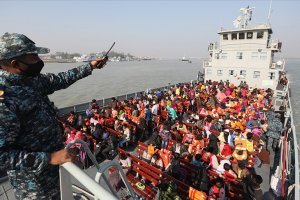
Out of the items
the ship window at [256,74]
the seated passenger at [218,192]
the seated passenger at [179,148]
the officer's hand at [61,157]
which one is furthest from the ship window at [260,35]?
the officer's hand at [61,157]

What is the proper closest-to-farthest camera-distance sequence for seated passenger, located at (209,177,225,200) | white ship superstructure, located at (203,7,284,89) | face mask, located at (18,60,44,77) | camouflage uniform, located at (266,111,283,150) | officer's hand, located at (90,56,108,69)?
1. face mask, located at (18,60,44,77)
2. officer's hand, located at (90,56,108,69)
3. seated passenger, located at (209,177,225,200)
4. camouflage uniform, located at (266,111,283,150)
5. white ship superstructure, located at (203,7,284,89)

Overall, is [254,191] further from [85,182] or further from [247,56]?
[247,56]

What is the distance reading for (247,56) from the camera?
2725cm

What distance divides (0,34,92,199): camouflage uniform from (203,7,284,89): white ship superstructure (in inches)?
1119

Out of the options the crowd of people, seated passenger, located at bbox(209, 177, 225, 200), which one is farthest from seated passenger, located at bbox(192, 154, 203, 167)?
seated passenger, located at bbox(209, 177, 225, 200)

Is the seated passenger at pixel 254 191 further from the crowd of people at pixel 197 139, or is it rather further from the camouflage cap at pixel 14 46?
the camouflage cap at pixel 14 46

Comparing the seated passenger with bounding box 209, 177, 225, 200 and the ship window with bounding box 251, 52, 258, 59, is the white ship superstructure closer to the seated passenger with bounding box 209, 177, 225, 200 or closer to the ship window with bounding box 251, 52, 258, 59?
the ship window with bounding box 251, 52, 258, 59

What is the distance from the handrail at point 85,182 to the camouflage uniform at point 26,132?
0.17m

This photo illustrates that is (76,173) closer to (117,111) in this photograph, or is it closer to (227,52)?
(117,111)

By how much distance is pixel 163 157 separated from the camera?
7.87 m

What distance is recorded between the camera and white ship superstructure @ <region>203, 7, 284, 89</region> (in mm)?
26141

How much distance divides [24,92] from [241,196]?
253 inches

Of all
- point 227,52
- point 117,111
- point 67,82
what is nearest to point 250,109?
point 117,111

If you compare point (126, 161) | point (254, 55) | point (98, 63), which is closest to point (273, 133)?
point (126, 161)
